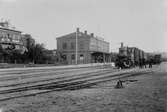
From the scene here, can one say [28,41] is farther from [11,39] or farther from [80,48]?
[80,48]

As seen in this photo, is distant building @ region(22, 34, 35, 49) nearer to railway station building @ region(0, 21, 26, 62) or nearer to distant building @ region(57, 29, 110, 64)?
railway station building @ region(0, 21, 26, 62)

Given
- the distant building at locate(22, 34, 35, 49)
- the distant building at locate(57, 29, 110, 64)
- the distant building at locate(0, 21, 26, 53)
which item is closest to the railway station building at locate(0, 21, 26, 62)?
the distant building at locate(0, 21, 26, 53)

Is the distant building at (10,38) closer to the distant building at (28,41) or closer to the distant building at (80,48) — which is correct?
the distant building at (28,41)

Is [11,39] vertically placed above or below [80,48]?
above

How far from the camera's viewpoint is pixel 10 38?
Result: 53969 millimetres

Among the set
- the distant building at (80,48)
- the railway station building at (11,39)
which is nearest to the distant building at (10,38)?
the railway station building at (11,39)

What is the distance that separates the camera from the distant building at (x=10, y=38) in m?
49.4

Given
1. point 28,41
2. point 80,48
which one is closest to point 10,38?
point 28,41

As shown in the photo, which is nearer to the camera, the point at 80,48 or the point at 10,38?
the point at 10,38

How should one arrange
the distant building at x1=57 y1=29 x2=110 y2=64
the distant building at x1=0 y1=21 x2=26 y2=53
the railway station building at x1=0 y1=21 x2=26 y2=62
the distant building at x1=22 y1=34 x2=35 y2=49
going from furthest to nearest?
the distant building at x1=57 y1=29 x2=110 y2=64 → the distant building at x1=22 y1=34 x2=35 y2=49 → the distant building at x1=0 y1=21 x2=26 y2=53 → the railway station building at x1=0 y1=21 x2=26 y2=62

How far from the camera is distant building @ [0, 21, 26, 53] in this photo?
4944 centimetres

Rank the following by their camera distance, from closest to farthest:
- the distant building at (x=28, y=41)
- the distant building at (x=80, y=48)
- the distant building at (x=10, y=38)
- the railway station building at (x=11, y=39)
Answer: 1. the railway station building at (x=11, y=39)
2. the distant building at (x=10, y=38)
3. the distant building at (x=28, y=41)
4. the distant building at (x=80, y=48)

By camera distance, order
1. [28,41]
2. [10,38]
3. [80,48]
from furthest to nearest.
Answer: [80,48]
[10,38]
[28,41]

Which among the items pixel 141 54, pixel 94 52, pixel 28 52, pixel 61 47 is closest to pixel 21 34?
pixel 28 52
